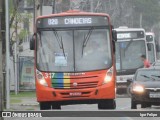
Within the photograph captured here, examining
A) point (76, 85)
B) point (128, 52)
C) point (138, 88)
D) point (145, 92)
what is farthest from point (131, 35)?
point (76, 85)

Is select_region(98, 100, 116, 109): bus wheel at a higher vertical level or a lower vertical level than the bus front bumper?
lower

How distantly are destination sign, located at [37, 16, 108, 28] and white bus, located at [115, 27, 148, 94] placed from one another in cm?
1445

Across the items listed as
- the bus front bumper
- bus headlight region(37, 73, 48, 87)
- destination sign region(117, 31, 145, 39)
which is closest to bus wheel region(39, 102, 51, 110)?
the bus front bumper

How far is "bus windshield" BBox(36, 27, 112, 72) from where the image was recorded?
67.1ft

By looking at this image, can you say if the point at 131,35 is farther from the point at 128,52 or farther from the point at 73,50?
the point at 73,50

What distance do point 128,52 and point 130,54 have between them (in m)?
0.22

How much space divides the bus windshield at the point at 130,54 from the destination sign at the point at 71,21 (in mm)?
14611

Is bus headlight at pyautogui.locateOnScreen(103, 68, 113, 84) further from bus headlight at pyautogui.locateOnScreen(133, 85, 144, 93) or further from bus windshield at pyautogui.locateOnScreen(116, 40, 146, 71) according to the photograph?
bus windshield at pyautogui.locateOnScreen(116, 40, 146, 71)

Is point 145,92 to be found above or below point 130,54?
below

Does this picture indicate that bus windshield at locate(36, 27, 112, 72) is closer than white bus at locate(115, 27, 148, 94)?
Yes

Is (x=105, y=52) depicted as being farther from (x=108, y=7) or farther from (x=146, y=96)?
(x=108, y=7)

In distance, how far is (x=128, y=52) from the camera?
3600 centimetres

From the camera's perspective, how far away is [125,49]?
36.0 meters

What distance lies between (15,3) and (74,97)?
16.0 m
